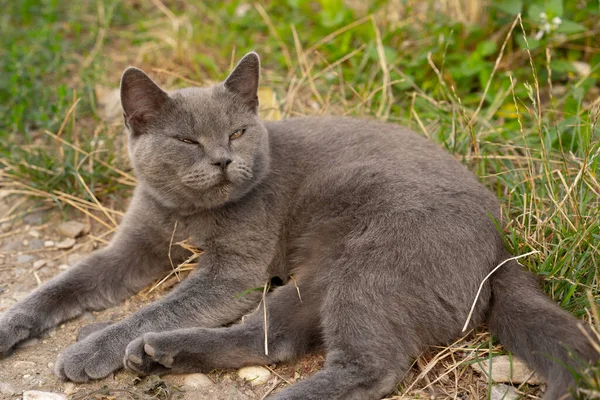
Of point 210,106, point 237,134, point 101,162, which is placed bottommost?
point 101,162

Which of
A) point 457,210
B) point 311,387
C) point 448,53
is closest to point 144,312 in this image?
point 311,387

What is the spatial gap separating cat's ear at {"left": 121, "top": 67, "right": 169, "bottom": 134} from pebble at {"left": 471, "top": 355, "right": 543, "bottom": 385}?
1516mm

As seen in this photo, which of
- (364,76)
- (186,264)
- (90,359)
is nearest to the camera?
(90,359)

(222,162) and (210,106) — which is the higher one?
(210,106)

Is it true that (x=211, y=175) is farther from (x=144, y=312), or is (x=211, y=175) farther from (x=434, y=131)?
(x=434, y=131)

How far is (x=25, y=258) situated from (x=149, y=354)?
1.10 m

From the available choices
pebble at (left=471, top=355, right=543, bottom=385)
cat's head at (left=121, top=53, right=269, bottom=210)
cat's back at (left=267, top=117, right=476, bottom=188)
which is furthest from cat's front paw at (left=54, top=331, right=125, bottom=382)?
pebble at (left=471, top=355, right=543, bottom=385)

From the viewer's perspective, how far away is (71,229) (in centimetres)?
312

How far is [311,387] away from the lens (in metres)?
2.07

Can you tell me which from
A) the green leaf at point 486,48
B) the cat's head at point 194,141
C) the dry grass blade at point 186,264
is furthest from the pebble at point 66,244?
the green leaf at point 486,48

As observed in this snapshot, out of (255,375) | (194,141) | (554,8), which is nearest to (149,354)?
(255,375)

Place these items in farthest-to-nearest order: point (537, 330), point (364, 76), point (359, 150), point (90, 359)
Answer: point (364, 76) < point (359, 150) < point (90, 359) < point (537, 330)

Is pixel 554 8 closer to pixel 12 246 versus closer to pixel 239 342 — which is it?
pixel 239 342

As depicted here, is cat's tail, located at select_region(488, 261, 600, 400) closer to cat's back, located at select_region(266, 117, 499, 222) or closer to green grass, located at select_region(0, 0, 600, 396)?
green grass, located at select_region(0, 0, 600, 396)
